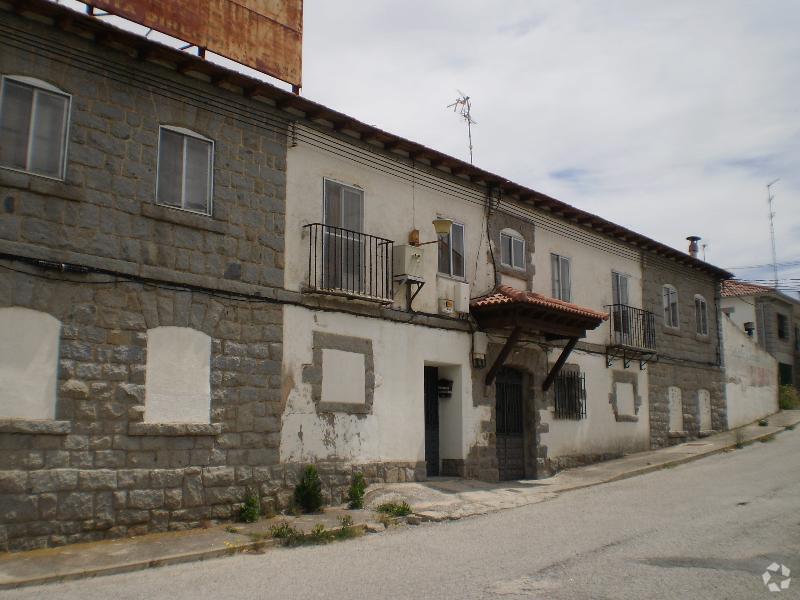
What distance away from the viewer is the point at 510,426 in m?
17.0

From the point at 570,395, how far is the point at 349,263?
290 inches

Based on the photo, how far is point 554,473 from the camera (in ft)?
57.5

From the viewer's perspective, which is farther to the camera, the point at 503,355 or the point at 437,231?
the point at 503,355

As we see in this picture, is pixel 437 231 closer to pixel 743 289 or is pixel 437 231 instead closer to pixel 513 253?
pixel 513 253

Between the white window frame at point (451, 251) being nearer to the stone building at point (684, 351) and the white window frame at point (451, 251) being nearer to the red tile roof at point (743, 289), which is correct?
the stone building at point (684, 351)

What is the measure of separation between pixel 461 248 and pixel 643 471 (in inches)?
250

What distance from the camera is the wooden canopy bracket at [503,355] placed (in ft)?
51.3

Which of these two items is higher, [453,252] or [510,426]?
[453,252]

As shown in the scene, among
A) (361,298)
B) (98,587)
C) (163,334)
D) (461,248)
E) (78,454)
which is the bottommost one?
(98,587)

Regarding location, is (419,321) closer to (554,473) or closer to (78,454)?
(554,473)

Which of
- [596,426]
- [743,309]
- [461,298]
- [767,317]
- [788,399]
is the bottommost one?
[596,426]

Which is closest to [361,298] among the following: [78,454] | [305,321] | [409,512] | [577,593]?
[305,321]

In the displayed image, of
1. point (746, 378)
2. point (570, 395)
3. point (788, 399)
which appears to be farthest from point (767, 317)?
point (570, 395)

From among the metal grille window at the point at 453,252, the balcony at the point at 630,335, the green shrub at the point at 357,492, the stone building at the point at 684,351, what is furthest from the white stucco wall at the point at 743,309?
the green shrub at the point at 357,492
